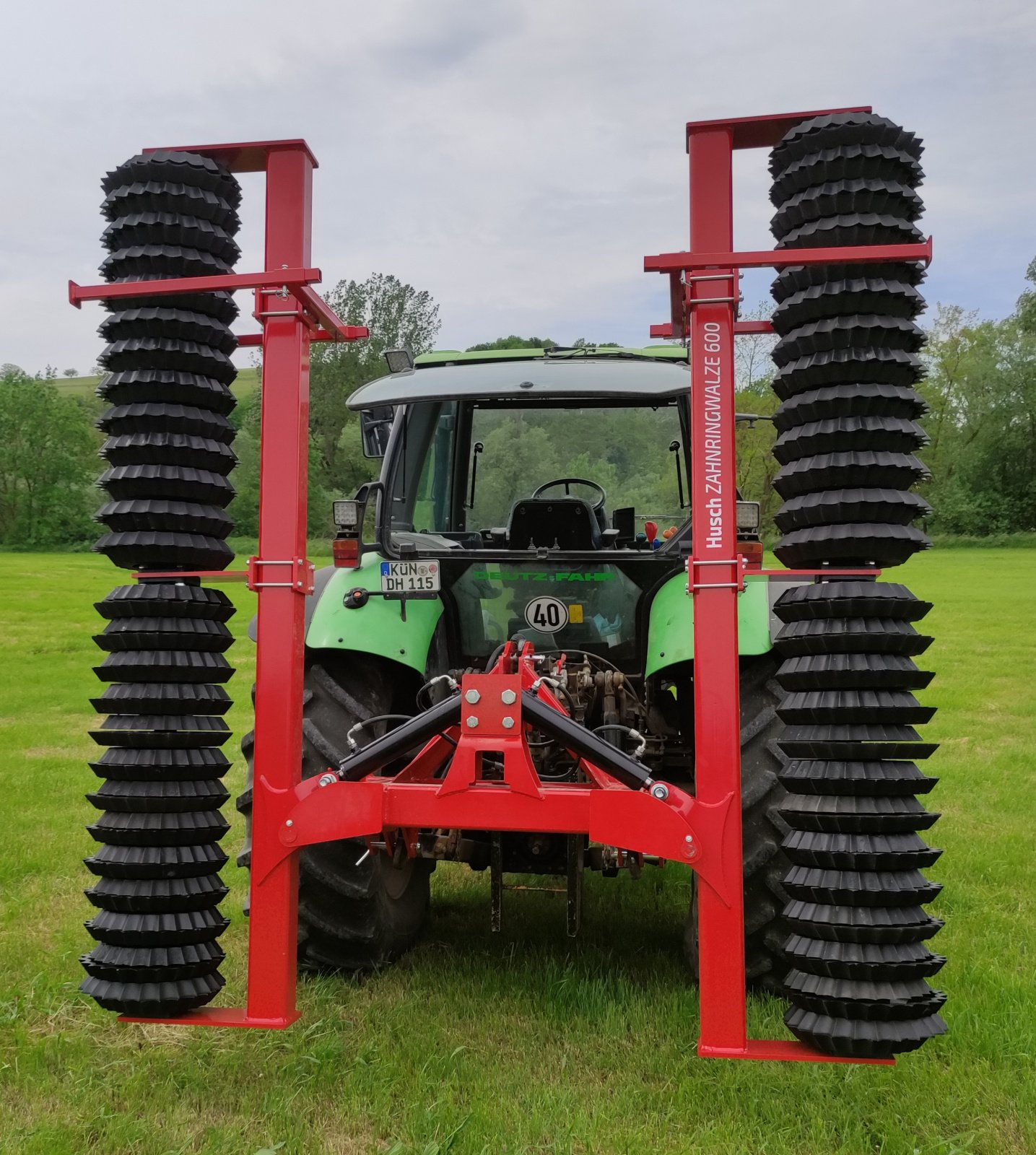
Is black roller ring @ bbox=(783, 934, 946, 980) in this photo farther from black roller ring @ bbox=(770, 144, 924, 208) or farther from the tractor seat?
the tractor seat

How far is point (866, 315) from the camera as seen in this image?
8.45 feet

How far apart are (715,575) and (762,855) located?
1.05 m

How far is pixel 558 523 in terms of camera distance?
426 centimetres

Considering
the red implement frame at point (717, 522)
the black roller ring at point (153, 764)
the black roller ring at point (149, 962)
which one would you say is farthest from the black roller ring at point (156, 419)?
the black roller ring at point (149, 962)

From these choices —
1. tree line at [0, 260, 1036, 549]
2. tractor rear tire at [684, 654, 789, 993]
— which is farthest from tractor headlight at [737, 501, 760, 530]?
tree line at [0, 260, 1036, 549]

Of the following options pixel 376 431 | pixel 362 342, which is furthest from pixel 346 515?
pixel 362 342

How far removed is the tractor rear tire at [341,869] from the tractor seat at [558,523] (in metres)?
0.79

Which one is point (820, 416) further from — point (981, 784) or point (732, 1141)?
point (981, 784)

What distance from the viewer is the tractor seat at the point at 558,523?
4.25 m

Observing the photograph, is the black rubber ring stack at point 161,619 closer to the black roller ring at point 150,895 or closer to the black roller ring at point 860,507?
the black roller ring at point 150,895

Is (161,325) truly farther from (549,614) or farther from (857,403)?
(549,614)

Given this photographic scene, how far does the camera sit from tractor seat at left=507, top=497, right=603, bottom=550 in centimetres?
425

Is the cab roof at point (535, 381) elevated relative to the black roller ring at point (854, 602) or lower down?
elevated

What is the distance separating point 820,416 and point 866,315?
Answer: 0.83ft
